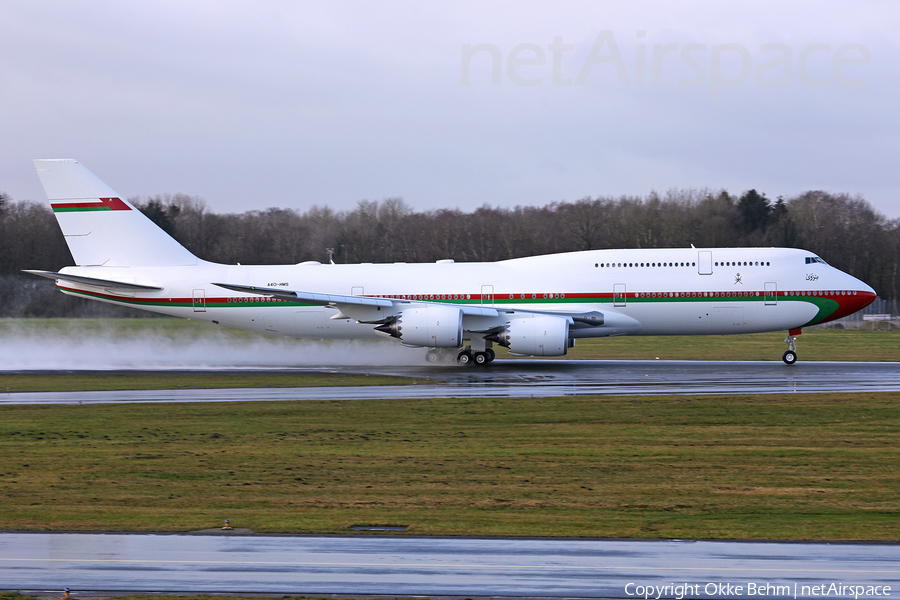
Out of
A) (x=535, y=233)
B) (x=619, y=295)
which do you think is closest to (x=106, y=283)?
(x=619, y=295)

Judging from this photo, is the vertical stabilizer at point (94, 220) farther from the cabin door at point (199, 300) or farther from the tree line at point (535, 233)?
the tree line at point (535, 233)

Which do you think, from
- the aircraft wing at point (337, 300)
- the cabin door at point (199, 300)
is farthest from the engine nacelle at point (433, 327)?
the cabin door at point (199, 300)

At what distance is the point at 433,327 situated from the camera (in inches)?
1219

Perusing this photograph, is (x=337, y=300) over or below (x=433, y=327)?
over

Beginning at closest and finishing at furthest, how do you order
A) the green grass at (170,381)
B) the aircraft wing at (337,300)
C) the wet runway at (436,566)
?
the wet runway at (436,566) < the green grass at (170,381) < the aircraft wing at (337,300)

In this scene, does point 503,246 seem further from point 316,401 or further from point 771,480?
point 771,480

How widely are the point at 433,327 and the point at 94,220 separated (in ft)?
51.0

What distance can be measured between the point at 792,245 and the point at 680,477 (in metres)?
71.1

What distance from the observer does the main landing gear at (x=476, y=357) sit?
33094 mm

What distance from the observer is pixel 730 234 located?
81562 mm

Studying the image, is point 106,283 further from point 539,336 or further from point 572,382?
point 572,382

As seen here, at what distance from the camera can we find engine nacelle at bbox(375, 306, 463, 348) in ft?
102

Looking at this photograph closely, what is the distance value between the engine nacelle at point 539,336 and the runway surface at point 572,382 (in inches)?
32.4

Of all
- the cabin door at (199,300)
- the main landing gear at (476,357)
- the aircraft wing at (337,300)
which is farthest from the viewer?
the cabin door at (199,300)
